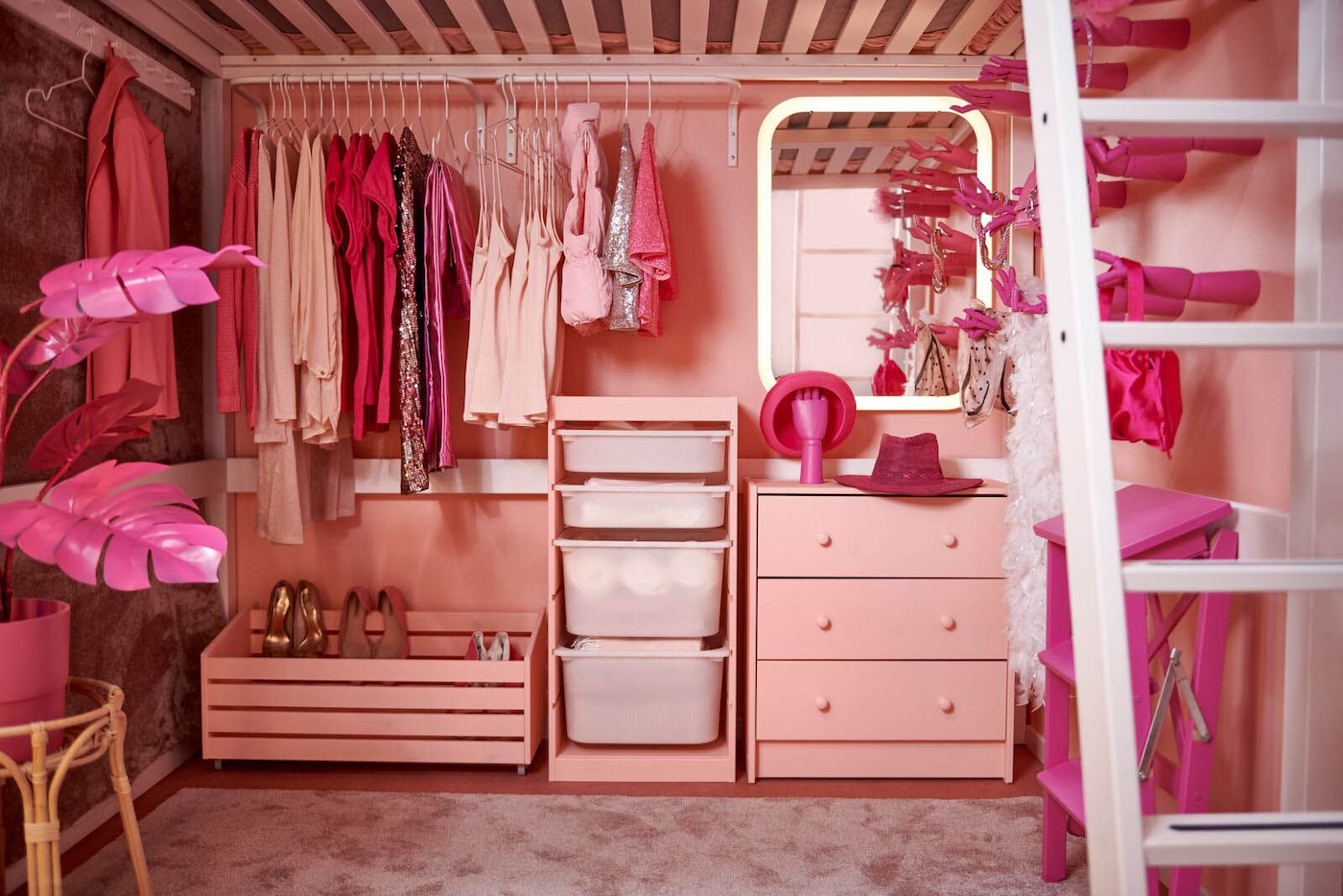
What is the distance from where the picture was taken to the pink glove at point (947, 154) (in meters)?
2.98

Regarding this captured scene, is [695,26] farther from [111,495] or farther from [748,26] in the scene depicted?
[111,495]

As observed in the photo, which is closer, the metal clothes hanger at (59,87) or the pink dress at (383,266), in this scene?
the metal clothes hanger at (59,87)

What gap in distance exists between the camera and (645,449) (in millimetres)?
2756

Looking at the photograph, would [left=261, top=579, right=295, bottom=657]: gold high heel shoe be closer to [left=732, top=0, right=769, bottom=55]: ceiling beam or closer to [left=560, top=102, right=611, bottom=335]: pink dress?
[left=560, top=102, right=611, bottom=335]: pink dress

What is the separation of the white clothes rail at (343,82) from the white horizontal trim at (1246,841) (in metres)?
2.66

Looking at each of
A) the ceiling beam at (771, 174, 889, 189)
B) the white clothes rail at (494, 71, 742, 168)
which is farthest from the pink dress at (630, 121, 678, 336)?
the ceiling beam at (771, 174, 889, 189)

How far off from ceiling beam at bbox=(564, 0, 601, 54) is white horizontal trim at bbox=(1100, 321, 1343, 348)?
1977mm

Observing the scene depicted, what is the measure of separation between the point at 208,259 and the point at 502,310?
129 cm

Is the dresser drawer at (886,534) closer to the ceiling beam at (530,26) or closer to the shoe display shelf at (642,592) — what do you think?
the shoe display shelf at (642,592)

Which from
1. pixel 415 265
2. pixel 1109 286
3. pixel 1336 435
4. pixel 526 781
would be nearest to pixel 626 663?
pixel 526 781

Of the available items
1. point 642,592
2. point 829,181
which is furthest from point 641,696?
point 829,181

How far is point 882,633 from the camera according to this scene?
8.91ft

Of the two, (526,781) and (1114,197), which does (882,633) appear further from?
(1114,197)

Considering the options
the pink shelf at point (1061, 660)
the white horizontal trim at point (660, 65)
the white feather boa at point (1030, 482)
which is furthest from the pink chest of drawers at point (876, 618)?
the white horizontal trim at point (660, 65)
